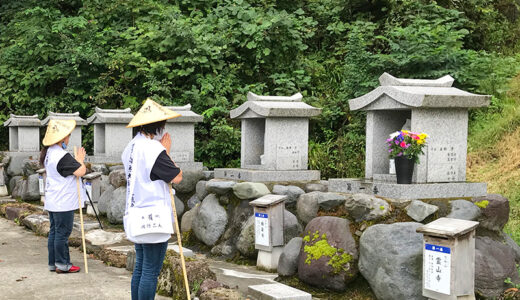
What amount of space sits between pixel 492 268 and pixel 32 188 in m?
13.2

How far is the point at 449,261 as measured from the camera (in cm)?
583

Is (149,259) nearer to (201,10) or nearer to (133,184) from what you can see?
(133,184)

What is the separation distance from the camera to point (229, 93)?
15.4m

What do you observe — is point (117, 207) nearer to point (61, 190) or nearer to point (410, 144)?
point (61, 190)

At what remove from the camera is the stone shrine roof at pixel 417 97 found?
7.20 m

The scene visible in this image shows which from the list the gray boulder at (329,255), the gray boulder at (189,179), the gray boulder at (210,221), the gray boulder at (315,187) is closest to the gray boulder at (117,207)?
the gray boulder at (189,179)

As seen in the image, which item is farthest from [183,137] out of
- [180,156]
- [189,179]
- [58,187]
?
[58,187]

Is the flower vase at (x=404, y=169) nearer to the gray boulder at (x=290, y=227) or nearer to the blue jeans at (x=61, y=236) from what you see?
the gray boulder at (x=290, y=227)

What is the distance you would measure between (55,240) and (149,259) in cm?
336

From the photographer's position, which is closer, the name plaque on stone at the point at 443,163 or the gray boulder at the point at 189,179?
the name plaque on stone at the point at 443,163

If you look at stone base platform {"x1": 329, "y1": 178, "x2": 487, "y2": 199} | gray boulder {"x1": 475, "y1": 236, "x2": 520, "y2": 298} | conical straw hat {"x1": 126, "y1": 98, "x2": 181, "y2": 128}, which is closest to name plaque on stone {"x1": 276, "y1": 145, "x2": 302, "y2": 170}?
stone base platform {"x1": 329, "y1": 178, "x2": 487, "y2": 199}

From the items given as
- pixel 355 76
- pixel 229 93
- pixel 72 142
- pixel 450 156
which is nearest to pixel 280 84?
pixel 229 93

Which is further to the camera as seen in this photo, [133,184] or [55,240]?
[55,240]

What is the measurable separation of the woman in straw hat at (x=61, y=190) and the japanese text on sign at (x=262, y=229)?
2.49 m
